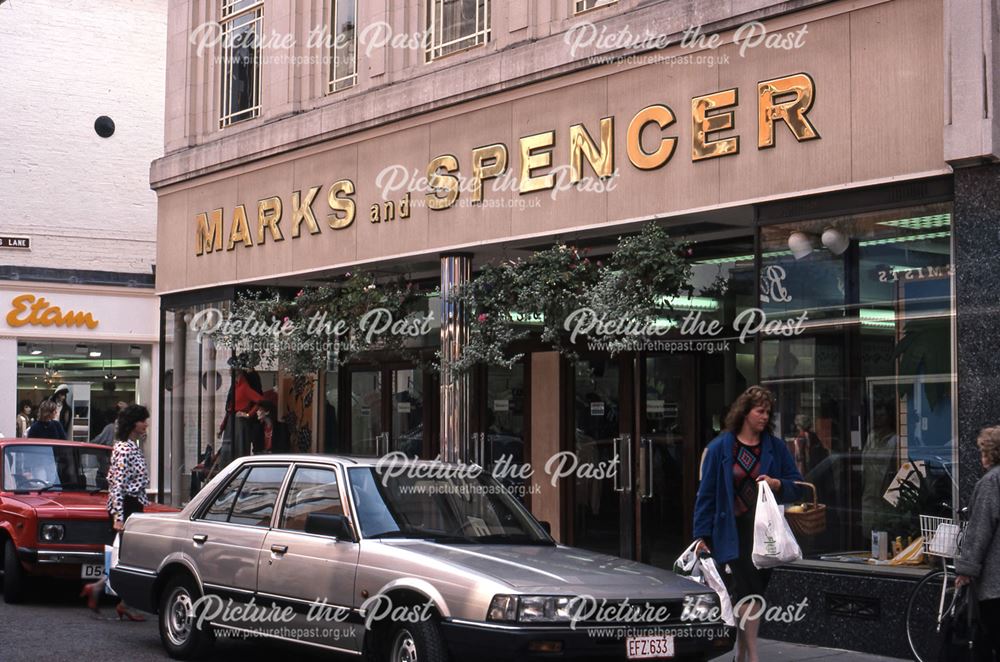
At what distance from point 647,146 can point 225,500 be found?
17.0ft

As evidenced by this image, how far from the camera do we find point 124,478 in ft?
38.8

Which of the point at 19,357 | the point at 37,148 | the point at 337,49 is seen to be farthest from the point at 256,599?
the point at 37,148

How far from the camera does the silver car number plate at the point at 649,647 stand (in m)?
Result: 7.53

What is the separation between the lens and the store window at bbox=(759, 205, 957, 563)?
10016 millimetres

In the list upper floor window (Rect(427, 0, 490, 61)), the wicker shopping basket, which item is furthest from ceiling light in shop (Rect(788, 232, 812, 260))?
upper floor window (Rect(427, 0, 490, 61))

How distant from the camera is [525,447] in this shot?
52.2 feet

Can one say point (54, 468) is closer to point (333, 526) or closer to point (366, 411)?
point (366, 411)

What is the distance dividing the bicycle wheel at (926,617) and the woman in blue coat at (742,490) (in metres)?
1.60

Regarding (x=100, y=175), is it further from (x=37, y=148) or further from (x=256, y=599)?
(x=256, y=599)

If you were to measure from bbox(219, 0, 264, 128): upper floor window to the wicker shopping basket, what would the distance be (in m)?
10.1

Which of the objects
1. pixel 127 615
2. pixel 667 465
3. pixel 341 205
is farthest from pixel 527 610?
pixel 341 205

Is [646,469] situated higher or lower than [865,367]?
lower

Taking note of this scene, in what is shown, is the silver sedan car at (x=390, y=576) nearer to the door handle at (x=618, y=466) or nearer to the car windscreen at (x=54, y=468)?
the car windscreen at (x=54, y=468)

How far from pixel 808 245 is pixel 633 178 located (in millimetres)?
2063
